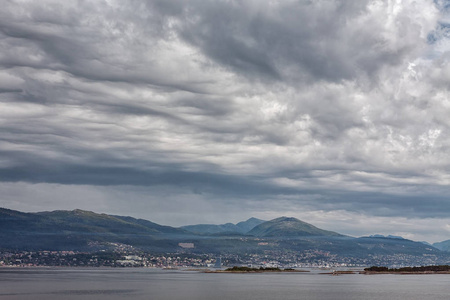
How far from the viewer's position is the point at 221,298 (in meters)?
148

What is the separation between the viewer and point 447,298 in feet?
503

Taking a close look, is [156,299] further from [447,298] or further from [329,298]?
[447,298]

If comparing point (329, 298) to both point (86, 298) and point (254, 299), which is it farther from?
point (86, 298)

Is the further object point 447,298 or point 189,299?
point 447,298

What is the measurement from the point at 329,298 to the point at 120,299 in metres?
57.0

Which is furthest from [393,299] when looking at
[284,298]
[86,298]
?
[86,298]

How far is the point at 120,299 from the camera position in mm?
141750

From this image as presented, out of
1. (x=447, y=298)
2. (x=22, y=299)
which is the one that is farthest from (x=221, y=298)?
(x=447, y=298)

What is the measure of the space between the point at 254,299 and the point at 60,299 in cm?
4978

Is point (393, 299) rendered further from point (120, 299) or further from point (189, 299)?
point (120, 299)

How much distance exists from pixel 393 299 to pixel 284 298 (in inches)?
1160

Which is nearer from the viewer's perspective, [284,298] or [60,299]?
[60,299]

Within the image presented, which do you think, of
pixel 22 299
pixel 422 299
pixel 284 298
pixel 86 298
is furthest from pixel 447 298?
pixel 22 299

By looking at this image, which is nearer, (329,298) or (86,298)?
(86,298)
